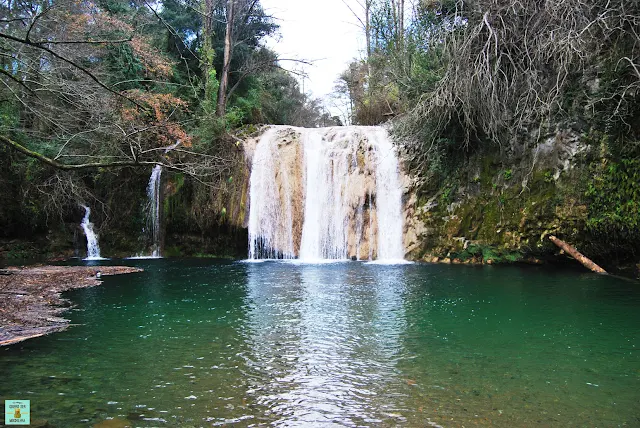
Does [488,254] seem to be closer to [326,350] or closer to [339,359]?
[326,350]

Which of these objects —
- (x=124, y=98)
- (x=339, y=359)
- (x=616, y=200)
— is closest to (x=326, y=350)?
(x=339, y=359)

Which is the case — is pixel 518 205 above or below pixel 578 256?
above

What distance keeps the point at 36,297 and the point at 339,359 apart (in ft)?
17.6

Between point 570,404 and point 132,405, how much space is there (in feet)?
10.9

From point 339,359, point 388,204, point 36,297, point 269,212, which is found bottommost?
point 339,359

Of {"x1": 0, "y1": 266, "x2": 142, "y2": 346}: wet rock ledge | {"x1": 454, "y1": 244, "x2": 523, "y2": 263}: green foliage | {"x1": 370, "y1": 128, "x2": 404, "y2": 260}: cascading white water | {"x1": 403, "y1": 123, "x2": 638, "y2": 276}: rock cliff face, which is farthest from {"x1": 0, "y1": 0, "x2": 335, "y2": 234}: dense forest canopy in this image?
{"x1": 454, "y1": 244, "x2": 523, "y2": 263}: green foliage

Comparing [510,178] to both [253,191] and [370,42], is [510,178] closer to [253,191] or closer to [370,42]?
[253,191]

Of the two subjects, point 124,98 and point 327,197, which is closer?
point 124,98

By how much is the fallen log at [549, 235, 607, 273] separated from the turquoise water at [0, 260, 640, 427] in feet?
7.15

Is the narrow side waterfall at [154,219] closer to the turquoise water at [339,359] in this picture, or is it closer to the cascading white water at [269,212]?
the cascading white water at [269,212]

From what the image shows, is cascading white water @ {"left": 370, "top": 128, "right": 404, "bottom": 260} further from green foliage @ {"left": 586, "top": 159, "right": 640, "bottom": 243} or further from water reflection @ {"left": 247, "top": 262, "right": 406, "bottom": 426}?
green foliage @ {"left": 586, "top": 159, "right": 640, "bottom": 243}

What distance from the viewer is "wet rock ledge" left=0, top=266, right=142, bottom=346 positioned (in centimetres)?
540

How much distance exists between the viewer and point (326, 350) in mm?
4953

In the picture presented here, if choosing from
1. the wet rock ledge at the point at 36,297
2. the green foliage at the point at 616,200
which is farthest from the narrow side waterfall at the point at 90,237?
the green foliage at the point at 616,200
